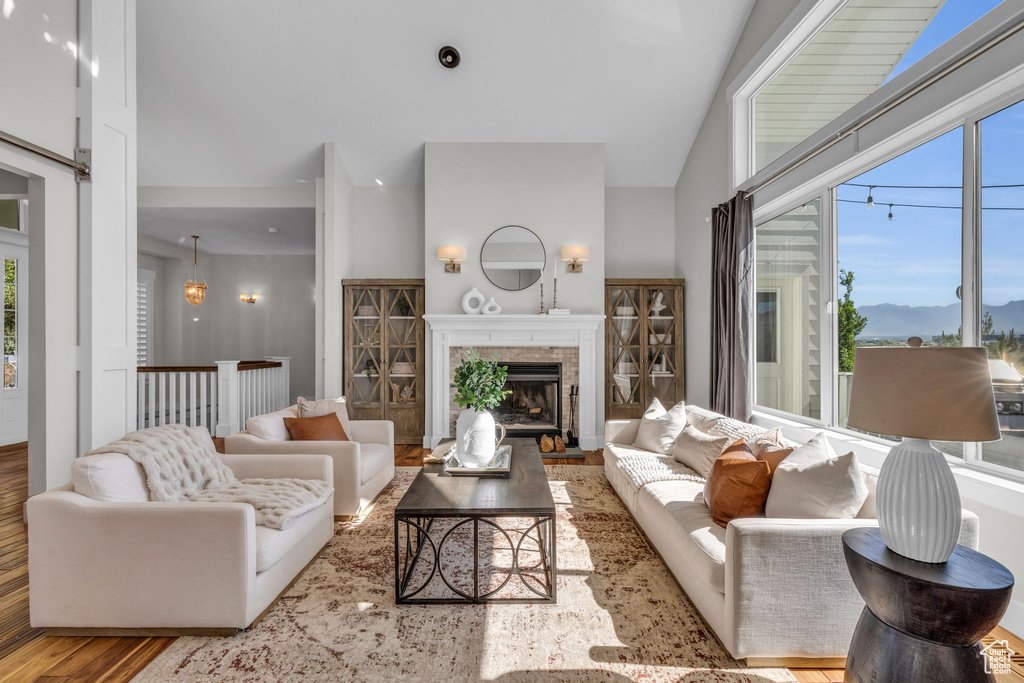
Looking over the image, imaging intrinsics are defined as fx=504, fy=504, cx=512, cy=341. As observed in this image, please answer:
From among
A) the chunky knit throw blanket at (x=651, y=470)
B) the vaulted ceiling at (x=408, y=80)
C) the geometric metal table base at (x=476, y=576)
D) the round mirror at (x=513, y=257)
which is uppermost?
the vaulted ceiling at (x=408, y=80)

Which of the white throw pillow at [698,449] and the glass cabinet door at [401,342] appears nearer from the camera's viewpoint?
the white throw pillow at [698,449]

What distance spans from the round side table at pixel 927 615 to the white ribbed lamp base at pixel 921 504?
1.8 inches

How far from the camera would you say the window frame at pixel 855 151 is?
213cm

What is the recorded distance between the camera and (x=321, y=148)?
551 centimetres

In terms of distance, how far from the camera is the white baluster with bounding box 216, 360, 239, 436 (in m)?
5.86

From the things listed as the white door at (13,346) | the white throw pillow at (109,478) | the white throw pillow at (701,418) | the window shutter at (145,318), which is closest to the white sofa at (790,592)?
the white throw pillow at (701,418)

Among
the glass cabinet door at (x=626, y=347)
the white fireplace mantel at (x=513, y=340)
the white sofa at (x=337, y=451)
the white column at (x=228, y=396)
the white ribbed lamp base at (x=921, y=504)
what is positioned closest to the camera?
the white ribbed lamp base at (x=921, y=504)

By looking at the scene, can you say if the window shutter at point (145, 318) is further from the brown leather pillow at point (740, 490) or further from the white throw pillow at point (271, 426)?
Result: the brown leather pillow at point (740, 490)

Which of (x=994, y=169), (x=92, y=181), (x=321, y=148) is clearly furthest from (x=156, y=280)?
(x=994, y=169)

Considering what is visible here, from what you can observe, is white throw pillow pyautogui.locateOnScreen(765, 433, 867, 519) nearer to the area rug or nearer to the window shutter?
the area rug

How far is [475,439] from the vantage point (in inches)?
113

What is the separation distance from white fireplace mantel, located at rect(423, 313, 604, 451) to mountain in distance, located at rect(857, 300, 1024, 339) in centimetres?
269

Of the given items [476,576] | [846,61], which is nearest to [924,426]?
[476,576]

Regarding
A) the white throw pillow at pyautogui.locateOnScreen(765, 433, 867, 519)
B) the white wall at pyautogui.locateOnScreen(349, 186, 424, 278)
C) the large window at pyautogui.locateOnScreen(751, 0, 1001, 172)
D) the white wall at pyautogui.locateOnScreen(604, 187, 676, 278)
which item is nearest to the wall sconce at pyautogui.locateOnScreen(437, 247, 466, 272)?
the white wall at pyautogui.locateOnScreen(349, 186, 424, 278)
